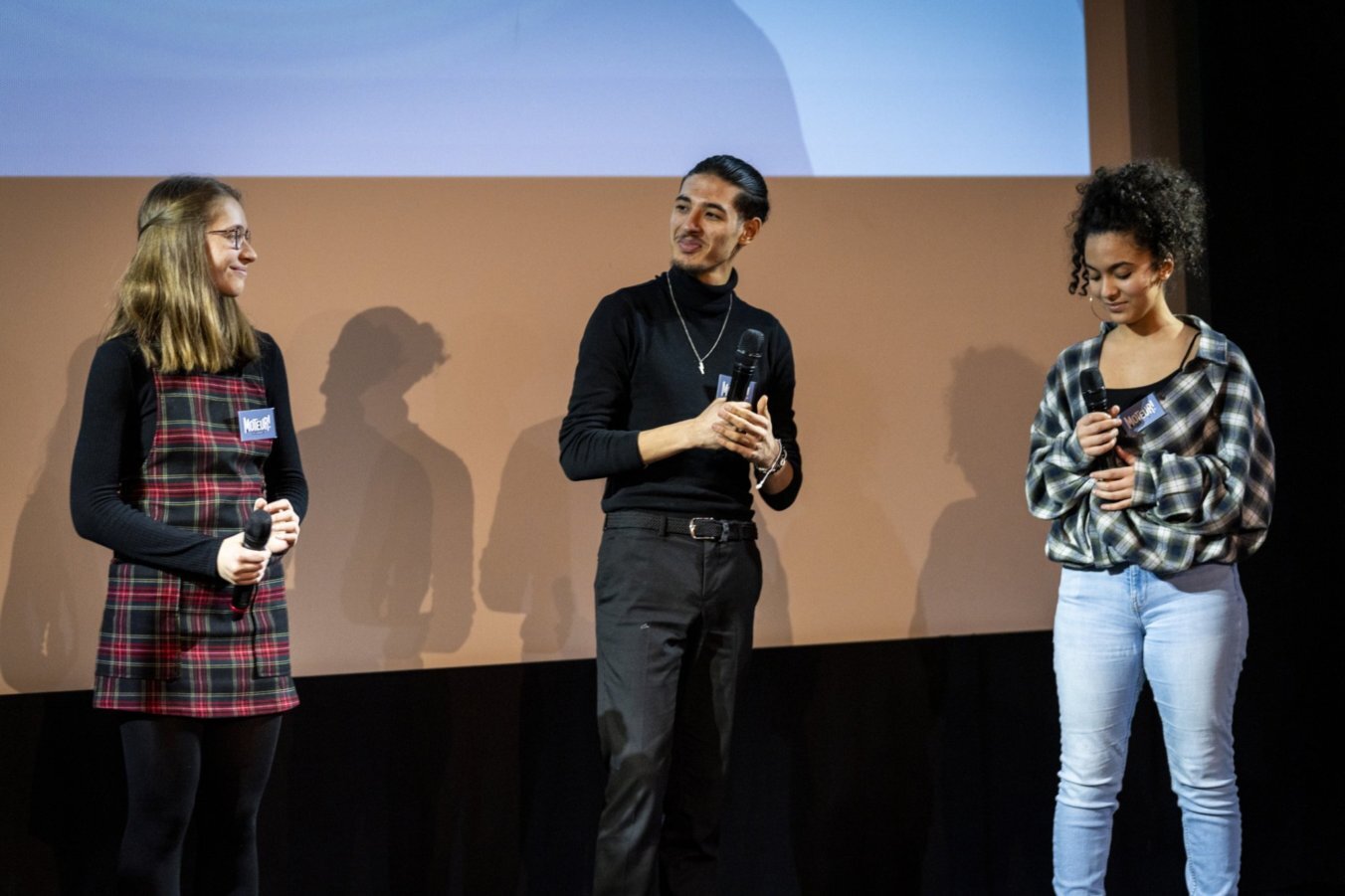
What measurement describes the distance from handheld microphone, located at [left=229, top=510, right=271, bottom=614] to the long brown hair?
31 cm

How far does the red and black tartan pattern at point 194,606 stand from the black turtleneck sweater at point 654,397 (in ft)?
1.89

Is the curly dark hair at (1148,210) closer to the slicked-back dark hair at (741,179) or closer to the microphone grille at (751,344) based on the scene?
the slicked-back dark hair at (741,179)

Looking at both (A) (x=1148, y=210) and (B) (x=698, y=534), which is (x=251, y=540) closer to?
(B) (x=698, y=534)

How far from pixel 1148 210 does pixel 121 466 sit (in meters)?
1.94

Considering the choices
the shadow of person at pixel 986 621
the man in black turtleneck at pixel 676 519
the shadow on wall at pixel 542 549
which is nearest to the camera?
the man in black turtleneck at pixel 676 519

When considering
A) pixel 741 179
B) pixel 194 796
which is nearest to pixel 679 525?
pixel 741 179

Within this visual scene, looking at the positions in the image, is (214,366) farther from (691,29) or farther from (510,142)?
(691,29)

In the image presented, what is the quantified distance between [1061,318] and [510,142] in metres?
1.50

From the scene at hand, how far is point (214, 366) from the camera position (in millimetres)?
2031

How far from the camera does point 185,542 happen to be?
6.27ft

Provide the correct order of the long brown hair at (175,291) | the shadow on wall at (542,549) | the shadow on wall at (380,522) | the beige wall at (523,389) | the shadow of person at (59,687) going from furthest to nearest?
the shadow on wall at (542,549) < the shadow on wall at (380,522) < the beige wall at (523,389) < the shadow of person at (59,687) < the long brown hair at (175,291)

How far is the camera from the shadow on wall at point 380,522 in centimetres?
269

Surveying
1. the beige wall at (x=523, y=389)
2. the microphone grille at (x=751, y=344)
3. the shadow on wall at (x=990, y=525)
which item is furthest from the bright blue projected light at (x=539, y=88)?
the microphone grille at (x=751, y=344)

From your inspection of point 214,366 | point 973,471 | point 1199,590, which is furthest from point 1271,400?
point 214,366
